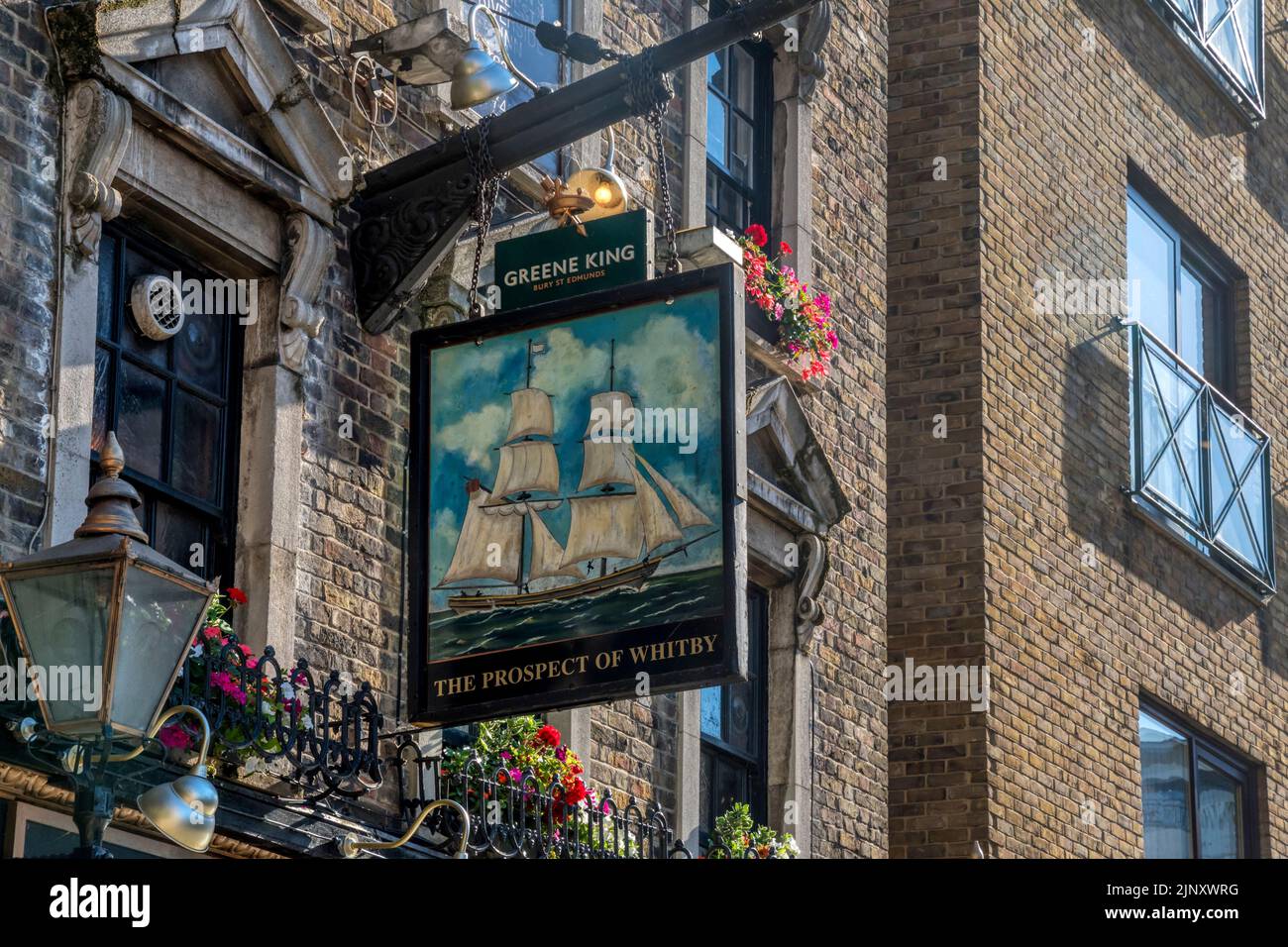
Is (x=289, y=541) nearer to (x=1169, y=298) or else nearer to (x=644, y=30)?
(x=644, y=30)

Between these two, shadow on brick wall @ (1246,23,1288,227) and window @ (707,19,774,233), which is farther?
shadow on brick wall @ (1246,23,1288,227)

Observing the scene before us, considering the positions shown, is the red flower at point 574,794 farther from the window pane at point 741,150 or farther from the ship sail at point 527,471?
the window pane at point 741,150

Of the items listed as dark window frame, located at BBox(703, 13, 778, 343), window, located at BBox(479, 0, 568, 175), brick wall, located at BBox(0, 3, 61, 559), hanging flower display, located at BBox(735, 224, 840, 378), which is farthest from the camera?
dark window frame, located at BBox(703, 13, 778, 343)

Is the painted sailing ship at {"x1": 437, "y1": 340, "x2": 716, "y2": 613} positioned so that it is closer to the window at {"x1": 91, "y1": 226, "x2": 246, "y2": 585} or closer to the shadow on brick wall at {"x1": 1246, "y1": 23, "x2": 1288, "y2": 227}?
the window at {"x1": 91, "y1": 226, "x2": 246, "y2": 585}

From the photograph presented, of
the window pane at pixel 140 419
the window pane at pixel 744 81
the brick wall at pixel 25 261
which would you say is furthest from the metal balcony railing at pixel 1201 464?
the brick wall at pixel 25 261

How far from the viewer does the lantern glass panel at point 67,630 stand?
733cm

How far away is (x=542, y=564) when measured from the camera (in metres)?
9.79

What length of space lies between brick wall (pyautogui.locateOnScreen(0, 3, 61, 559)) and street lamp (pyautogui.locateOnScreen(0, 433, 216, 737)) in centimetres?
112

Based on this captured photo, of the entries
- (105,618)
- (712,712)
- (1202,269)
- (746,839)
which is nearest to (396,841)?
(105,618)

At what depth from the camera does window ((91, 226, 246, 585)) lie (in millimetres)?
9633

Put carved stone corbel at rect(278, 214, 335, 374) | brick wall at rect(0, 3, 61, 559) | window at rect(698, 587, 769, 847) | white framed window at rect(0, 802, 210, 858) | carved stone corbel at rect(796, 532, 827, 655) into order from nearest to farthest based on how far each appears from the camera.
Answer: white framed window at rect(0, 802, 210, 858)
brick wall at rect(0, 3, 61, 559)
carved stone corbel at rect(278, 214, 335, 374)
window at rect(698, 587, 769, 847)
carved stone corbel at rect(796, 532, 827, 655)

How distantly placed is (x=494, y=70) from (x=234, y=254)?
1.62m

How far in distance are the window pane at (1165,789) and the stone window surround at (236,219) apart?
28.5 ft

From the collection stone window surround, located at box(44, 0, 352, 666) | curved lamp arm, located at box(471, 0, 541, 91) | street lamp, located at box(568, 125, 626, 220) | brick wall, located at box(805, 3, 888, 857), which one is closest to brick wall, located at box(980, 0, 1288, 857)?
brick wall, located at box(805, 3, 888, 857)
